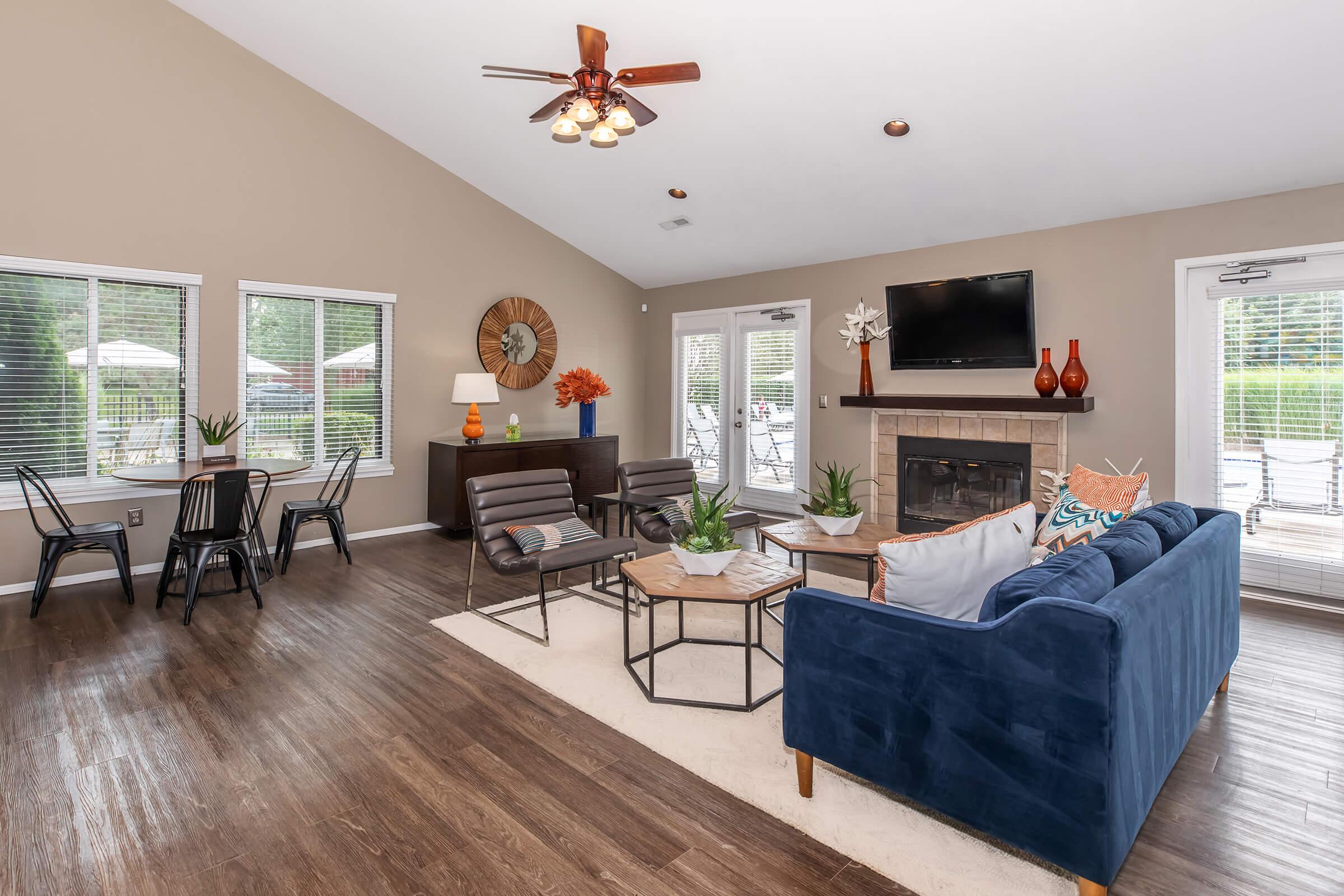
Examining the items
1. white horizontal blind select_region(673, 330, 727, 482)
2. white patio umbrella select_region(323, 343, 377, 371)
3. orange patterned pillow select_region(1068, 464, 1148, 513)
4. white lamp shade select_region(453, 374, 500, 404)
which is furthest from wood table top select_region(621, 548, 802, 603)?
white horizontal blind select_region(673, 330, 727, 482)

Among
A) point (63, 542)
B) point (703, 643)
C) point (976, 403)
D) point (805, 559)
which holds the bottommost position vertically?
point (703, 643)

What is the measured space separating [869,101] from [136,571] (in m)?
5.70

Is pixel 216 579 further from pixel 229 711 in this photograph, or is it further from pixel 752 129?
pixel 752 129

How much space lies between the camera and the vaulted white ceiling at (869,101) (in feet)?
11.4

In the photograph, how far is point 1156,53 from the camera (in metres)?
3.45

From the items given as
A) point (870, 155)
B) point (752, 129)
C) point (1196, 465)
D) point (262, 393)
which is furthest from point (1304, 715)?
point (262, 393)

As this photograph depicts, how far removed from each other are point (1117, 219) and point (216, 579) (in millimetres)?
6613

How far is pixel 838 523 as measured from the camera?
378cm

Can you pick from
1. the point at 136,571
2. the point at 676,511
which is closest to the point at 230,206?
the point at 136,571

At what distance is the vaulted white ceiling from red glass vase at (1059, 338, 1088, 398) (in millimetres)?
941

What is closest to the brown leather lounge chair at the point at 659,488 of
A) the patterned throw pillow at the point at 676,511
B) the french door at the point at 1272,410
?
the patterned throw pillow at the point at 676,511

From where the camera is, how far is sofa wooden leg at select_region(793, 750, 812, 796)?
2.26m

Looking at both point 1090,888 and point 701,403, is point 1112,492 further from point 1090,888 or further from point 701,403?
point 701,403

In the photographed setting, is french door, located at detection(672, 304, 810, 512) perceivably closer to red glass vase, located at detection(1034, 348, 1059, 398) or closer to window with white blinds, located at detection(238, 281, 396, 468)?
red glass vase, located at detection(1034, 348, 1059, 398)
